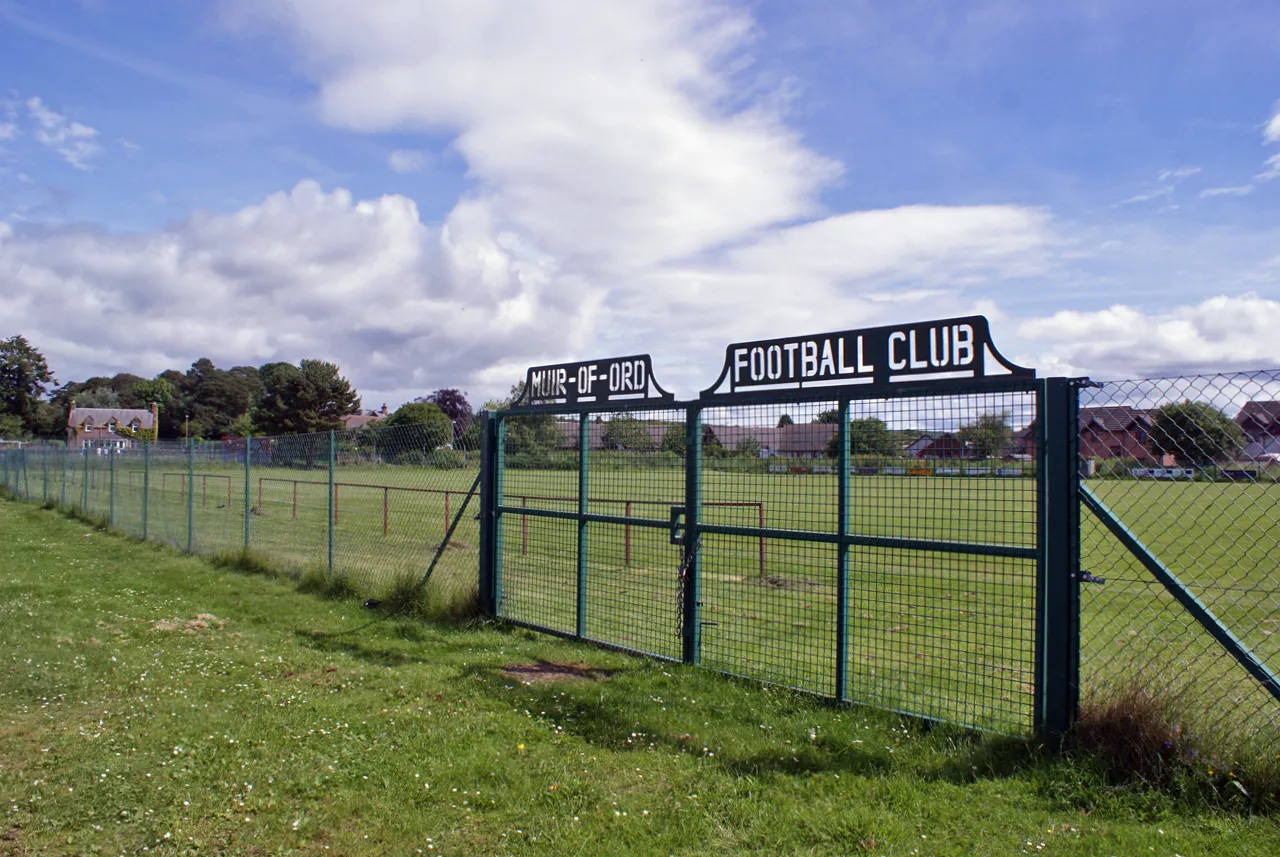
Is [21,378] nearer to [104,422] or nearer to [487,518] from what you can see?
[104,422]

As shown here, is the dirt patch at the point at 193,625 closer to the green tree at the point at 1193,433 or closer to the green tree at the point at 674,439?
the green tree at the point at 674,439

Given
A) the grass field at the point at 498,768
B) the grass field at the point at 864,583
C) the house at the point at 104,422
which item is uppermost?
the house at the point at 104,422

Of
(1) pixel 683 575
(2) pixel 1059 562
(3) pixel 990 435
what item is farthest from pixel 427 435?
(2) pixel 1059 562

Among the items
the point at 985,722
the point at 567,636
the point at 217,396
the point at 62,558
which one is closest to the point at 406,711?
the point at 567,636

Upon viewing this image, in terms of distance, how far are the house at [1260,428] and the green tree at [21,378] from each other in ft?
355

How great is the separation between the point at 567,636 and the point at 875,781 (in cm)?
372

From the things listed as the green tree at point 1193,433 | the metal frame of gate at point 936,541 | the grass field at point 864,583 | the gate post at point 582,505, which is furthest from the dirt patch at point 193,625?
the green tree at point 1193,433

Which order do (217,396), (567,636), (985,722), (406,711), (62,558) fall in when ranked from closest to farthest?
(985,722) → (406,711) → (567,636) → (62,558) → (217,396)

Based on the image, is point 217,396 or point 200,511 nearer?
point 200,511

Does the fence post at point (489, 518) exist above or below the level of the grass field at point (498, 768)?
above

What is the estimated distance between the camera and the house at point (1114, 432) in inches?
178

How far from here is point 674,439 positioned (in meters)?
6.81

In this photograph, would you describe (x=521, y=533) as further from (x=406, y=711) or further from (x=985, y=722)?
(x=985, y=722)

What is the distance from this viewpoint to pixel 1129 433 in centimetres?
453
